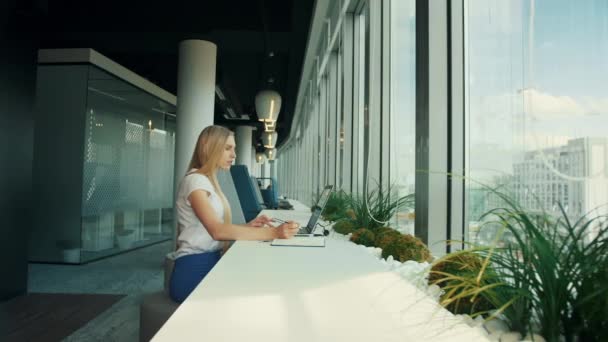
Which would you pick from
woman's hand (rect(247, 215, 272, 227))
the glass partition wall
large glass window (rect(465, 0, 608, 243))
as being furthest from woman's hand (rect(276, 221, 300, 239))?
the glass partition wall

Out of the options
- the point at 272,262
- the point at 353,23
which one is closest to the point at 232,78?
the point at 353,23

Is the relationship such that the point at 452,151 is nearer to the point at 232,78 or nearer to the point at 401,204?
the point at 401,204

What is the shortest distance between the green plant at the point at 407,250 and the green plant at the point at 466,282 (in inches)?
19.0

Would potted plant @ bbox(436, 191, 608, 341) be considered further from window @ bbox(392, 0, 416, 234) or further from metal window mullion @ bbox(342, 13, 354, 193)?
metal window mullion @ bbox(342, 13, 354, 193)

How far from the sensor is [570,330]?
29.9 inches

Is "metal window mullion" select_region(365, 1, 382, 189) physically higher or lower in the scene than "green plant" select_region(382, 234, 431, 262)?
higher

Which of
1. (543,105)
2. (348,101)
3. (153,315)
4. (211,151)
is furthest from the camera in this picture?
(348,101)

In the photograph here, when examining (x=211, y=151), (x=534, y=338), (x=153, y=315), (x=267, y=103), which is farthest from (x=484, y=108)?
(x=267, y=103)

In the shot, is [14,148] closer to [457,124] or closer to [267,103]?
[267,103]

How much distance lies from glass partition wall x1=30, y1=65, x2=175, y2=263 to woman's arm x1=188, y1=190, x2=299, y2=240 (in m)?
4.92

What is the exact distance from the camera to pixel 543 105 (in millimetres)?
1254

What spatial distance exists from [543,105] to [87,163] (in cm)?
644

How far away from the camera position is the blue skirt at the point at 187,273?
6.48 ft

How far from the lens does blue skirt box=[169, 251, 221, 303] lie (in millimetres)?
1977
